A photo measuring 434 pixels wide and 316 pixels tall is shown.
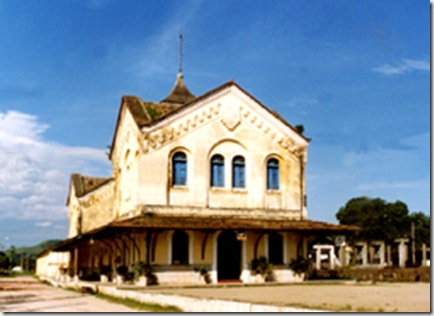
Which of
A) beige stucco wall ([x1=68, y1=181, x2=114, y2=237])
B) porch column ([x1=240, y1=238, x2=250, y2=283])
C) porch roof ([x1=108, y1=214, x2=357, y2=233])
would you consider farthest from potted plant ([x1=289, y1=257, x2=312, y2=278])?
beige stucco wall ([x1=68, y1=181, x2=114, y2=237])

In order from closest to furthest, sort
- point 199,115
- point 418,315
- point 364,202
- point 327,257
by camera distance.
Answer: point 418,315 → point 199,115 → point 327,257 → point 364,202

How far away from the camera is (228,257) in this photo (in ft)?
82.1

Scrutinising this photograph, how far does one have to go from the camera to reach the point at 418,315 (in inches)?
431

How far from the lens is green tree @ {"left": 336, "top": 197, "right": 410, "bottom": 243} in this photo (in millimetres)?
82688

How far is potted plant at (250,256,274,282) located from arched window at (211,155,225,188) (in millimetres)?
3532

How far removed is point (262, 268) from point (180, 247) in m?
3.43

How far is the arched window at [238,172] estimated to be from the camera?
85.0ft

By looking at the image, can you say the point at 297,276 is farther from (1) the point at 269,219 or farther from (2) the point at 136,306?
(2) the point at 136,306

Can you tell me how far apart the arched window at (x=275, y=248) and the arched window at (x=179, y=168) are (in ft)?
14.2

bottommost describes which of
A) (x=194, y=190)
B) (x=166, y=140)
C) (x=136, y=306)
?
(x=136, y=306)

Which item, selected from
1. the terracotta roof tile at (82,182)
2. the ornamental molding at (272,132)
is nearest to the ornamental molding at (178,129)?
the ornamental molding at (272,132)

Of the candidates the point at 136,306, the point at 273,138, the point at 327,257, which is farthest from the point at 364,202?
the point at 136,306

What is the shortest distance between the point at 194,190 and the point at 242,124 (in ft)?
12.1

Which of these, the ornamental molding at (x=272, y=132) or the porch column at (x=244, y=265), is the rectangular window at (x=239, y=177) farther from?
the porch column at (x=244, y=265)
